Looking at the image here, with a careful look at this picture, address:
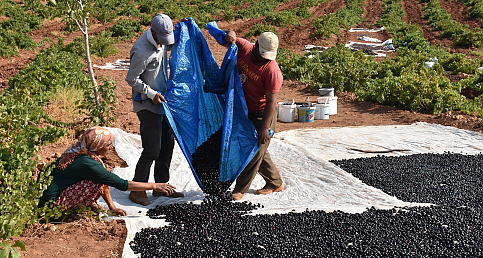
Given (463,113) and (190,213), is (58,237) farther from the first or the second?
(463,113)

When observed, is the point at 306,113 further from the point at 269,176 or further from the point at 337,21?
the point at 337,21

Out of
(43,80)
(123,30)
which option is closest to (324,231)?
(43,80)

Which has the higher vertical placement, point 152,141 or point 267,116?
point 267,116

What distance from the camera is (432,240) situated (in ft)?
10.4

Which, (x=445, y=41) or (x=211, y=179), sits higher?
(x=445, y=41)

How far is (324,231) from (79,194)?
2039 mm

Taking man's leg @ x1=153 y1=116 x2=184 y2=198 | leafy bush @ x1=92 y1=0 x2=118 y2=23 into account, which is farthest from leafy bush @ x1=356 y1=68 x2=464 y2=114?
leafy bush @ x1=92 y1=0 x2=118 y2=23

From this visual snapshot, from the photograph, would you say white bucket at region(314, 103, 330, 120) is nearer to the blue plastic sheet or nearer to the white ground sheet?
the white ground sheet

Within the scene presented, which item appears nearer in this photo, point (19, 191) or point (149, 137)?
point (19, 191)

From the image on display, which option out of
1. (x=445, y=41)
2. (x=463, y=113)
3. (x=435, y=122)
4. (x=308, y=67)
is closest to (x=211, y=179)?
(x=435, y=122)

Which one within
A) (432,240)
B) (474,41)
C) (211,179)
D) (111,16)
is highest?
(111,16)

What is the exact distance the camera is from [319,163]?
4.93m

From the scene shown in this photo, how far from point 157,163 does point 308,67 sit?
7.55 meters

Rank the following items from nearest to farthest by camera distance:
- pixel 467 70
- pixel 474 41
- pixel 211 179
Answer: pixel 211 179 → pixel 467 70 → pixel 474 41
